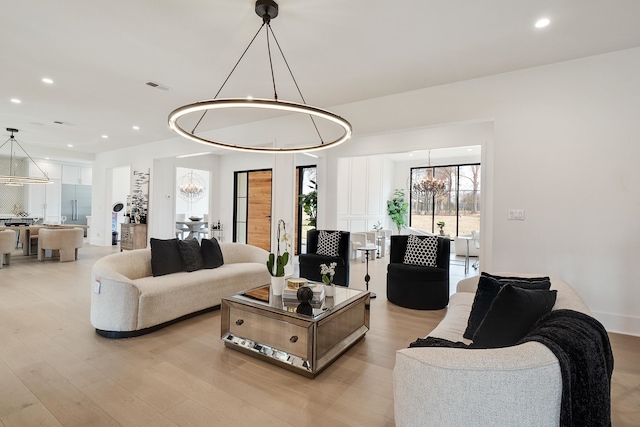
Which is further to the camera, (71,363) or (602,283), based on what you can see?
(602,283)

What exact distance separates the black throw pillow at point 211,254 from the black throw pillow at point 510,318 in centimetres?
330

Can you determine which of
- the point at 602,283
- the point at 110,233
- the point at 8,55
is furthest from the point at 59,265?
the point at 602,283

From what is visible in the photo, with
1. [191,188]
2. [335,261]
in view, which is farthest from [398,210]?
[191,188]

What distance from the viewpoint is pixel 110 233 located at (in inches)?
384

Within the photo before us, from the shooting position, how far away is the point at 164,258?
12.3 feet

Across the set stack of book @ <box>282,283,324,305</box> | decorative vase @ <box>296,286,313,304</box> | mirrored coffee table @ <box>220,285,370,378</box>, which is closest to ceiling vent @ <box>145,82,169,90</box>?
mirrored coffee table @ <box>220,285,370,378</box>

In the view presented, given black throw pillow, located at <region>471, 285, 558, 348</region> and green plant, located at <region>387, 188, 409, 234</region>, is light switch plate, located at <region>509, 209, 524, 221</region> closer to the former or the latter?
black throw pillow, located at <region>471, 285, 558, 348</region>

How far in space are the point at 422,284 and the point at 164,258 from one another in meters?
3.16

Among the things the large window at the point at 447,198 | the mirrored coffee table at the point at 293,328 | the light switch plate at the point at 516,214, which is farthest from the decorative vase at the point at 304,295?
the large window at the point at 447,198

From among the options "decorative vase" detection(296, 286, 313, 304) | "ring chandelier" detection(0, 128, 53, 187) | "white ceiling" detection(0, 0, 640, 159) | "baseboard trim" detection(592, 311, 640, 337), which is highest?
"white ceiling" detection(0, 0, 640, 159)

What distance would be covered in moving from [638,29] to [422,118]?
2.15 metres

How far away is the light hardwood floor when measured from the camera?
196cm

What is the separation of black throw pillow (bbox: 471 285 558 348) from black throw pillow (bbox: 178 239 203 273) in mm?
3254

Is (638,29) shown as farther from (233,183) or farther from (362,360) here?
(233,183)
